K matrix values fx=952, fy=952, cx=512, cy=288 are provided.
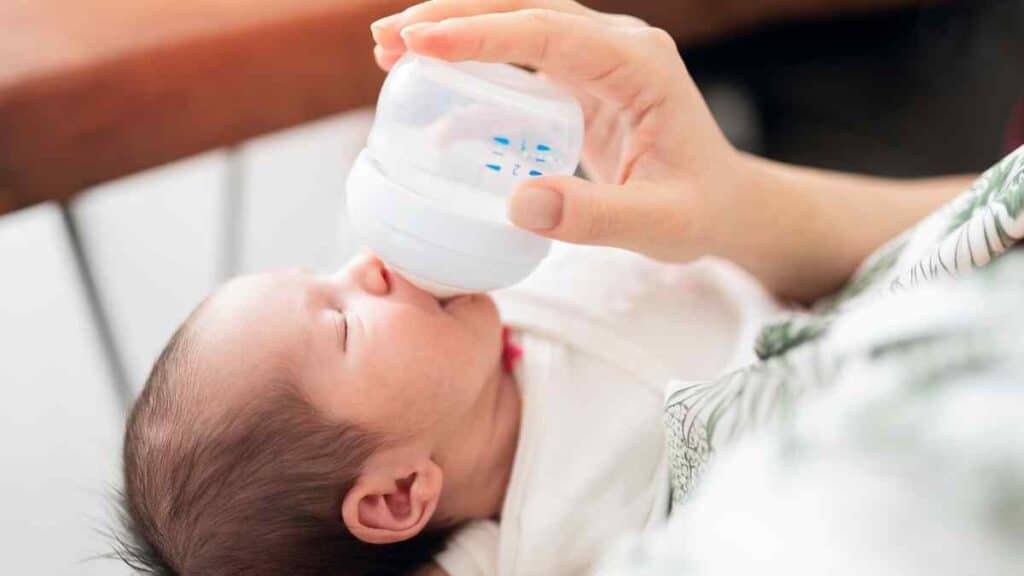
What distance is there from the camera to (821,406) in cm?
37

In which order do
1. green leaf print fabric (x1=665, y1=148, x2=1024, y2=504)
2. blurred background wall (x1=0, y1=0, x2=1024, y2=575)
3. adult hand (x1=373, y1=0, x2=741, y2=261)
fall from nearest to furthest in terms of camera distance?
green leaf print fabric (x1=665, y1=148, x2=1024, y2=504)
adult hand (x1=373, y1=0, x2=741, y2=261)
blurred background wall (x1=0, y1=0, x2=1024, y2=575)

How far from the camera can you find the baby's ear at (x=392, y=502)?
0.70 meters

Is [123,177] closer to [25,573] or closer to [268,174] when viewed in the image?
[25,573]

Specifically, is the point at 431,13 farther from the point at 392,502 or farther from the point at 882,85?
the point at 882,85

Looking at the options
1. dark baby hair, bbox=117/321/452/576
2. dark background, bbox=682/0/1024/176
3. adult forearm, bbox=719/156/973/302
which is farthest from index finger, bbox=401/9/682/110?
dark background, bbox=682/0/1024/176

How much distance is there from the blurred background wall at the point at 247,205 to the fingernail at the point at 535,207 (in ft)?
1.38

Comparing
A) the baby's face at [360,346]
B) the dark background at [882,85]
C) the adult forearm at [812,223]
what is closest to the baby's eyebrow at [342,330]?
the baby's face at [360,346]

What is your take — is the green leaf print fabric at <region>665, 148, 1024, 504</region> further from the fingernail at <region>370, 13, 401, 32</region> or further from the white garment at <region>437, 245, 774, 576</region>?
the fingernail at <region>370, 13, 401, 32</region>

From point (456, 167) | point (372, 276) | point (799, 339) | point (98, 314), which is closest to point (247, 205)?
point (98, 314)

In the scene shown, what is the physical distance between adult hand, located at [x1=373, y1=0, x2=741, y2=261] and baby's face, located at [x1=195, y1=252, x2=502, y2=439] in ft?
0.51

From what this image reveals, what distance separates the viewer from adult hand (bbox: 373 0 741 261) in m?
0.59

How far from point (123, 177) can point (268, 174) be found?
0.48 meters

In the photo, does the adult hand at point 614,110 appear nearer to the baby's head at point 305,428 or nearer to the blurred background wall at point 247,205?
the baby's head at point 305,428

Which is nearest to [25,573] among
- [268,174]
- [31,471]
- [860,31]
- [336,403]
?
[31,471]
